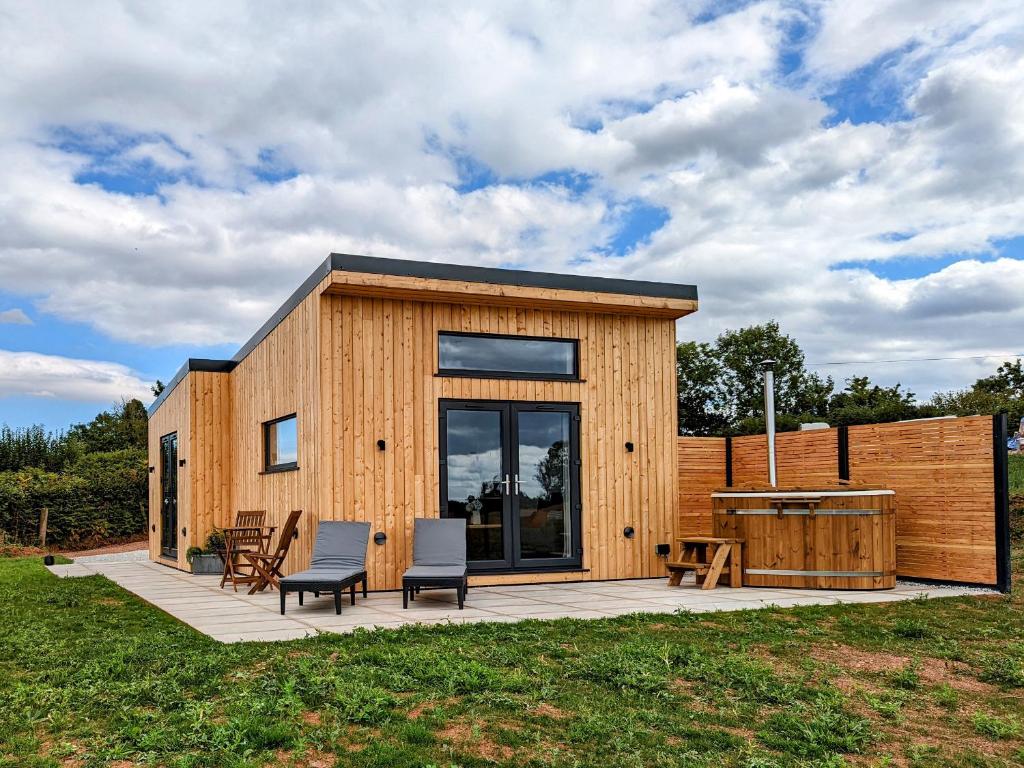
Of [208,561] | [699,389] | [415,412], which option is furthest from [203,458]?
[699,389]

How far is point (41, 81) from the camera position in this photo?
1088cm

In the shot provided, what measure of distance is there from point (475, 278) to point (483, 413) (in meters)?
1.53

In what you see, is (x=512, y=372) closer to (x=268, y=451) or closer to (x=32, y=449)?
(x=268, y=451)

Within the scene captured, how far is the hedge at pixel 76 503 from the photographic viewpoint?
19094 millimetres

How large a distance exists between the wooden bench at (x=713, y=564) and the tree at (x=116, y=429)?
2435cm

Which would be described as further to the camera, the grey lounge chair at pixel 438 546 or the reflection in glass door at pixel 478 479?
the reflection in glass door at pixel 478 479

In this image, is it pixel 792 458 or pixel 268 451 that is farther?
pixel 268 451

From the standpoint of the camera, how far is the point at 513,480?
10.2m

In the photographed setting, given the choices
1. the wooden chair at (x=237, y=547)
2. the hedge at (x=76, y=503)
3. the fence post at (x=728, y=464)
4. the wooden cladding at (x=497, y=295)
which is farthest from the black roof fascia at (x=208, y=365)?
the hedge at (x=76, y=503)

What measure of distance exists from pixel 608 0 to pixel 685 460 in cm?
557

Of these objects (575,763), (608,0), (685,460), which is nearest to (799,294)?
(685,460)

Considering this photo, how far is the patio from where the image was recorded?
7.14m

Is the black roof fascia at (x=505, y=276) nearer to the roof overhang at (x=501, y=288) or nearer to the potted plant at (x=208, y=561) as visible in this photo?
the roof overhang at (x=501, y=288)

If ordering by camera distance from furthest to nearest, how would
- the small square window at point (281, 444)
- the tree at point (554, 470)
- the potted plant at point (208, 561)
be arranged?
the potted plant at point (208, 561)
the small square window at point (281, 444)
the tree at point (554, 470)
